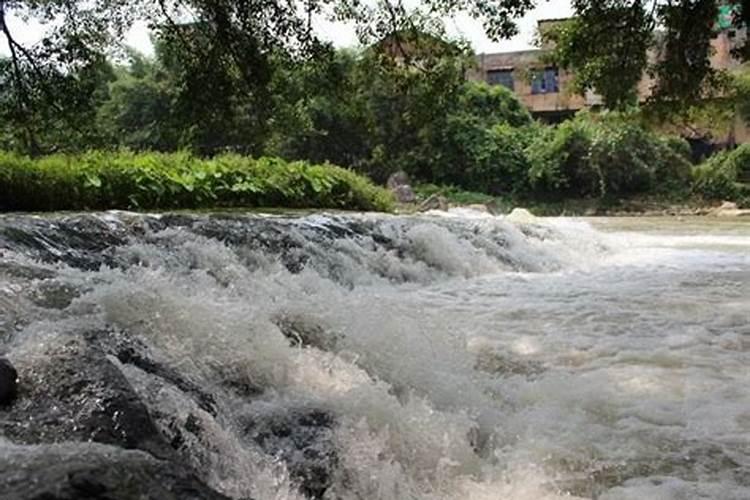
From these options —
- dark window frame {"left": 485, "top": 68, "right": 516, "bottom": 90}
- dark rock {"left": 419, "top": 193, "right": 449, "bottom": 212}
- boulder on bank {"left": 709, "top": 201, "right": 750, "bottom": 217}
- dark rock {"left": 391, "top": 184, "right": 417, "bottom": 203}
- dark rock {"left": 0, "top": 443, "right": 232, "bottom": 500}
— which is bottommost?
boulder on bank {"left": 709, "top": 201, "right": 750, "bottom": 217}

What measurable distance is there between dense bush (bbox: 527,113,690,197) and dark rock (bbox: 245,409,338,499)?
2404 cm

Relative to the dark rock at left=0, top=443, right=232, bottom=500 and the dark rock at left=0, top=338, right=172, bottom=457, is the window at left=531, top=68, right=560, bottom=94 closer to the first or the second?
the dark rock at left=0, top=338, right=172, bottom=457

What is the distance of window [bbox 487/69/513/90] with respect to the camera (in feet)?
113

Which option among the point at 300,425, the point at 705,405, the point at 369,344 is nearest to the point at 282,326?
the point at 369,344

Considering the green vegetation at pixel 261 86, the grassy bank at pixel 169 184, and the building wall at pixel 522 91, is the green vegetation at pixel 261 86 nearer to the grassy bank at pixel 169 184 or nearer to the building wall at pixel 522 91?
the grassy bank at pixel 169 184

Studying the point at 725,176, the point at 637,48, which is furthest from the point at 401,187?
the point at 637,48

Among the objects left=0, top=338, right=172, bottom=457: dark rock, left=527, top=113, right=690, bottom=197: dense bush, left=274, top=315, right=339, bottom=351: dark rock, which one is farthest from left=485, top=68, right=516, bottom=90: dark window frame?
left=0, top=338, right=172, bottom=457: dark rock

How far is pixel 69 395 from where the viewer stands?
93.7 inches

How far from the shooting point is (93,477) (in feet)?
5.27

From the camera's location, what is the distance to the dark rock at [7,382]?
2340mm

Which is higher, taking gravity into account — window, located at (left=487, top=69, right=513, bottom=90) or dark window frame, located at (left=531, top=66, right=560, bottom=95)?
window, located at (left=487, top=69, right=513, bottom=90)

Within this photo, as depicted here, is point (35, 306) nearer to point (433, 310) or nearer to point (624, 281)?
point (433, 310)

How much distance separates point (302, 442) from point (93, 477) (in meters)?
1.46

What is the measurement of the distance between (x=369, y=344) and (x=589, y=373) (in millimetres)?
1339
